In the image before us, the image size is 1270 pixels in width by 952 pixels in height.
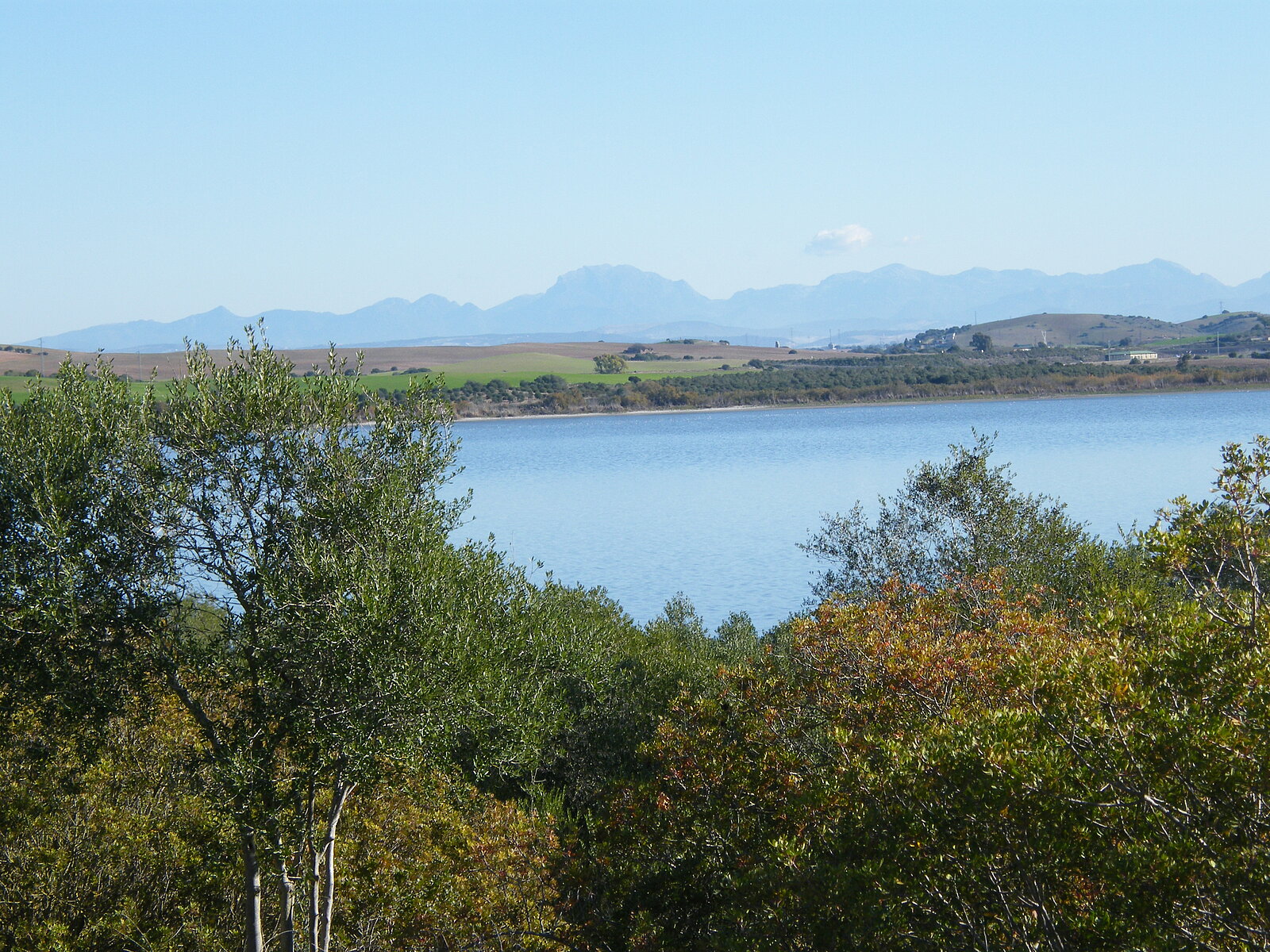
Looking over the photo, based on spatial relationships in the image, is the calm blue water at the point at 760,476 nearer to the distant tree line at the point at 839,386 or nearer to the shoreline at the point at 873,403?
the shoreline at the point at 873,403

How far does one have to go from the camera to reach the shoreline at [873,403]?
147 m

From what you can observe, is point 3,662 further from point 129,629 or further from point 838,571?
point 838,571

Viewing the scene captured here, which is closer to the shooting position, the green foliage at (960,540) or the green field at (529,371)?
the green foliage at (960,540)

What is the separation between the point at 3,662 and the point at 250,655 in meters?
2.87

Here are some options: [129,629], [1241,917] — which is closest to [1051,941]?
[1241,917]

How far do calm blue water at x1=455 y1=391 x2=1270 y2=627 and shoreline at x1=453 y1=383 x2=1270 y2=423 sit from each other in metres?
1.50

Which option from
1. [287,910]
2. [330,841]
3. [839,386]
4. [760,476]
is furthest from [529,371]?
[287,910]

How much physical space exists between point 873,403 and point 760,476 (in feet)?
225

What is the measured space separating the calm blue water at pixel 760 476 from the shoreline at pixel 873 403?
1.50 metres

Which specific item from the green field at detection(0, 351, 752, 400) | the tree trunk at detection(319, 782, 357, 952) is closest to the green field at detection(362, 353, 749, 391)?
the green field at detection(0, 351, 752, 400)

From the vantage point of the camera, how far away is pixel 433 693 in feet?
39.4

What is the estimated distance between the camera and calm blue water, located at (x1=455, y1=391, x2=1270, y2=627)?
58594 millimetres

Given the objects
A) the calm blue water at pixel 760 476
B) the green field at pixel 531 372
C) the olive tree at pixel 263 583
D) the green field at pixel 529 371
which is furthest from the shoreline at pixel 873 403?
the olive tree at pixel 263 583

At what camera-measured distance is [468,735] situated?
16.1 metres
